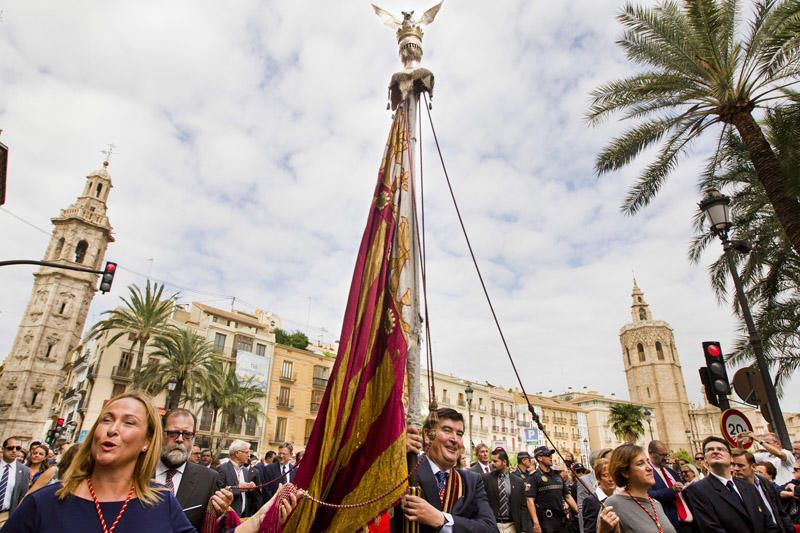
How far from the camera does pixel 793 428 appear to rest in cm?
8112

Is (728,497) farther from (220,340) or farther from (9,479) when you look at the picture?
(220,340)

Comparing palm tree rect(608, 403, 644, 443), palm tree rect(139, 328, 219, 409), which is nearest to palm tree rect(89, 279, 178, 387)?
palm tree rect(139, 328, 219, 409)

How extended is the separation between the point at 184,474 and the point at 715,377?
7602 mm

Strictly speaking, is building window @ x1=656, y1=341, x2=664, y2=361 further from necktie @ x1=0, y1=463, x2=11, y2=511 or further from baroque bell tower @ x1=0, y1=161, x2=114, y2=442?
necktie @ x1=0, y1=463, x2=11, y2=511

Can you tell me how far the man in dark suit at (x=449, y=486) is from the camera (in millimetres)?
3169

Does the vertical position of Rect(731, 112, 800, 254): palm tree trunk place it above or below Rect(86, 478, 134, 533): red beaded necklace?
above

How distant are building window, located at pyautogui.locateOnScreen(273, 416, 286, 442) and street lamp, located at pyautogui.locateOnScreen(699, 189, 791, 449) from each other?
42388 millimetres

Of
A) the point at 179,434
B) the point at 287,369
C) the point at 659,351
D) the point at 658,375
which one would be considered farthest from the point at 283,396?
the point at 659,351

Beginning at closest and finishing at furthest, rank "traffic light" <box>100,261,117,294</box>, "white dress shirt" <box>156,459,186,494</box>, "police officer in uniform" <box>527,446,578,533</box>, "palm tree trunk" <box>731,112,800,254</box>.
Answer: "white dress shirt" <box>156,459,186,494</box> < "police officer in uniform" <box>527,446,578,533</box> < "palm tree trunk" <box>731,112,800,254</box> < "traffic light" <box>100,261,117,294</box>

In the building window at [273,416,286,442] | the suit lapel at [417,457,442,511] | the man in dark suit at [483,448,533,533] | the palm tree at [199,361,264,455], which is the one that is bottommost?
the man in dark suit at [483,448,533,533]

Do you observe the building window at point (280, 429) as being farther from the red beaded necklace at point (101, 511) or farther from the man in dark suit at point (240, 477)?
the red beaded necklace at point (101, 511)

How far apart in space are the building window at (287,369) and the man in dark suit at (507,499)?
40.9m

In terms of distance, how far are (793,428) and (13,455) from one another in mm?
105413

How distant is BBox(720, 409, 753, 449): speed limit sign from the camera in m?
6.62
